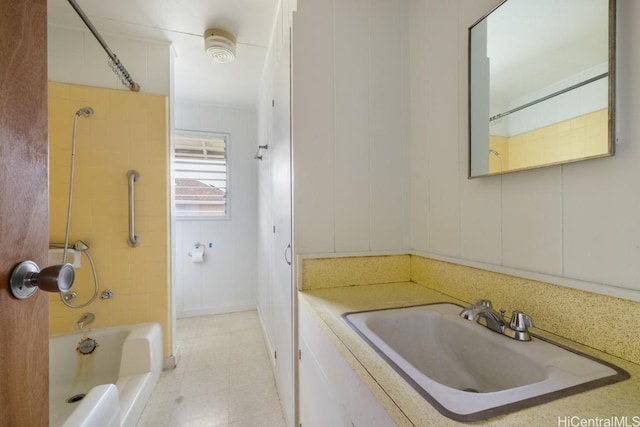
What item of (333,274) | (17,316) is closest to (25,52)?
(17,316)

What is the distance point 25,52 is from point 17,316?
0.50m

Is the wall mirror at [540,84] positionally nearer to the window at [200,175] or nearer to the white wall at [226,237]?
the white wall at [226,237]

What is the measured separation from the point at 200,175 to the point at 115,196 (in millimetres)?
1255

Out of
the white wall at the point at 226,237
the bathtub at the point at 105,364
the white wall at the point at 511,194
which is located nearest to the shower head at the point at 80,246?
the bathtub at the point at 105,364

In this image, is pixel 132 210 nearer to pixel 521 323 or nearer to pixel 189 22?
pixel 189 22

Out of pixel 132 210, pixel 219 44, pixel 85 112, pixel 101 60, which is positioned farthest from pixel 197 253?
pixel 219 44

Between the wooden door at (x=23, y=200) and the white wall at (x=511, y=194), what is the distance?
1.24m

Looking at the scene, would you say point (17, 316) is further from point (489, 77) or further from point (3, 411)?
point (489, 77)

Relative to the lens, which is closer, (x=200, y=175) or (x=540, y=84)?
(x=540, y=84)

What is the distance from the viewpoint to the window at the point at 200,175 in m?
3.05

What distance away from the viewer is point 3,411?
1.48ft

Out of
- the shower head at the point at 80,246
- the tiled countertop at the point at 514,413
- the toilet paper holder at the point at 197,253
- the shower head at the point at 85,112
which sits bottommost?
the toilet paper holder at the point at 197,253

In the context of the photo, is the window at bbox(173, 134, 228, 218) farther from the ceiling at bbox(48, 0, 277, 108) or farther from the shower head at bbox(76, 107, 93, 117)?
the shower head at bbox(76, 107, 93, 117)

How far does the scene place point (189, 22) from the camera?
1.77 m
